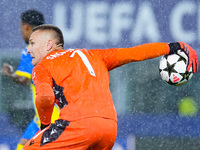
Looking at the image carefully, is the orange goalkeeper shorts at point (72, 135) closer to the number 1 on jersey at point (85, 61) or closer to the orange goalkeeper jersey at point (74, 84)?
the orange goalkeeper jersey at point (74, 84)

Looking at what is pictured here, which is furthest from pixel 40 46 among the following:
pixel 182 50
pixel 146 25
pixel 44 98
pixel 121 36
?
pixel 146 25

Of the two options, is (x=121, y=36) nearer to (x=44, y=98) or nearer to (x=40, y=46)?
(x=40, y=46)

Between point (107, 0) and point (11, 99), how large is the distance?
2.56 m

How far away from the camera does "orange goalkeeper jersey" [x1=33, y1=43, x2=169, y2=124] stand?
10.6 ft

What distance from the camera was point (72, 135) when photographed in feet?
10.4

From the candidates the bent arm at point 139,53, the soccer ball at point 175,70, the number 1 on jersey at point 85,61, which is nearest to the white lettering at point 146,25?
the soccer ball at point 175,70

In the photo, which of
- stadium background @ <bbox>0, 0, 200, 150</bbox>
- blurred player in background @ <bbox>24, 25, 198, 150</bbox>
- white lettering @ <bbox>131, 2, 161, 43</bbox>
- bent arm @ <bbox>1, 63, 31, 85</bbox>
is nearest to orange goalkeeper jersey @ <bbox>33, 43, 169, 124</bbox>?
blurred player in background @ <bbox>24, 25, 198, 150</bbox>

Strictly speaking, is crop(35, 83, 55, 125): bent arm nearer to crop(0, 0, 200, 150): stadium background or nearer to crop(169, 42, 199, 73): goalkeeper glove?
crop(169, 42, 199, 73): goalkeeper glove

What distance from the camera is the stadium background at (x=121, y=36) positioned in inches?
328

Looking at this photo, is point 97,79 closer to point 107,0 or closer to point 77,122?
point 77,122

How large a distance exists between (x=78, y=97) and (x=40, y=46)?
2.03 ft

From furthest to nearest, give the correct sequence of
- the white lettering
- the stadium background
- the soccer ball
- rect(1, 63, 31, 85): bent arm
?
the white lettering → the stadium background → rect(1, 63, 31, 85): bent arm → the soccer ball

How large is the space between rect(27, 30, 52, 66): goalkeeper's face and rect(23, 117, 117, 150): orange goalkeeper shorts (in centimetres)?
65

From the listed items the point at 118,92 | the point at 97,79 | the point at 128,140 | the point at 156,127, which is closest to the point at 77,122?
the point at 97,79
